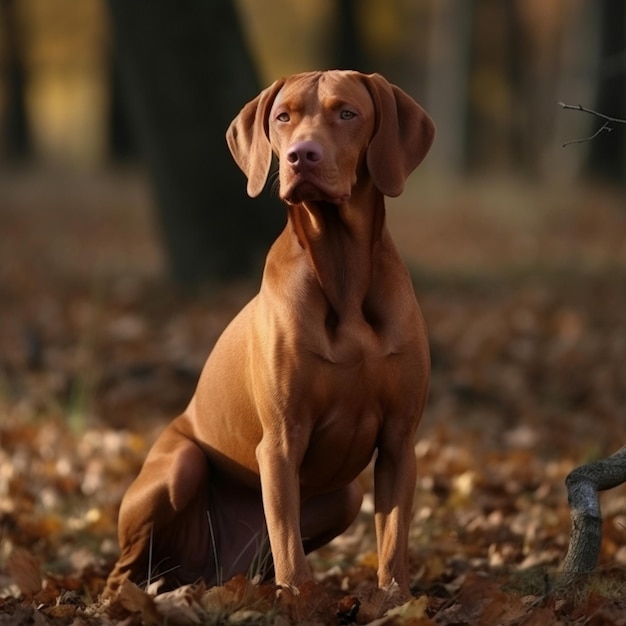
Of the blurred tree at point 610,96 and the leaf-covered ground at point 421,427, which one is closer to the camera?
the leaf-covered ground at point 421,427

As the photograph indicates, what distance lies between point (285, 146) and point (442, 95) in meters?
29.1

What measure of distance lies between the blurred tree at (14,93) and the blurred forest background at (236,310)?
10.7 m

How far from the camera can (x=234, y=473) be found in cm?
480

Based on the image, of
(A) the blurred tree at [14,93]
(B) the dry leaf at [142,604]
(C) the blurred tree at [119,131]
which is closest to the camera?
(B) the dry leaf at [142,604]

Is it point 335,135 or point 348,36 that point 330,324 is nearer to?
point 335,135

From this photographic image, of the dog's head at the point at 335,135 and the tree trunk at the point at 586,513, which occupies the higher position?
the dog's head at the point at 335,135

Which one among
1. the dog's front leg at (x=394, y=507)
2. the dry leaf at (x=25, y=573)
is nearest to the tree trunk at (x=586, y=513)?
the dog's front leg at (x=394, y=507)

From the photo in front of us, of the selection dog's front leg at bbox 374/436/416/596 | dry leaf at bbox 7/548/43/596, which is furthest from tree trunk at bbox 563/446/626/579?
dry leaf at bbox 7/548/43/596

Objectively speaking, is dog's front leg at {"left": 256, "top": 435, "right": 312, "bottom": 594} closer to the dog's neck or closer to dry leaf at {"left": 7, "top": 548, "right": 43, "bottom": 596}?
the dog's neck

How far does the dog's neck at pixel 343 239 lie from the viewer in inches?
169

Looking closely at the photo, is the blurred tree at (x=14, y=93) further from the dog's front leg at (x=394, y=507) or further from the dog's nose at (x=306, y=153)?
the dog's nose at (x=306, y=153)

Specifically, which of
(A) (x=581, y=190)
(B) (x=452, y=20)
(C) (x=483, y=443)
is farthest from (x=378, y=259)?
(B) (x=452, y=20)

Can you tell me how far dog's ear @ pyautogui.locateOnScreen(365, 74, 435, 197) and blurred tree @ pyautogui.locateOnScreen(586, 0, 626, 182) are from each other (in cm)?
1550

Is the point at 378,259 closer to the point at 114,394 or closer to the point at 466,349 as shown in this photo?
the point at 114,394
